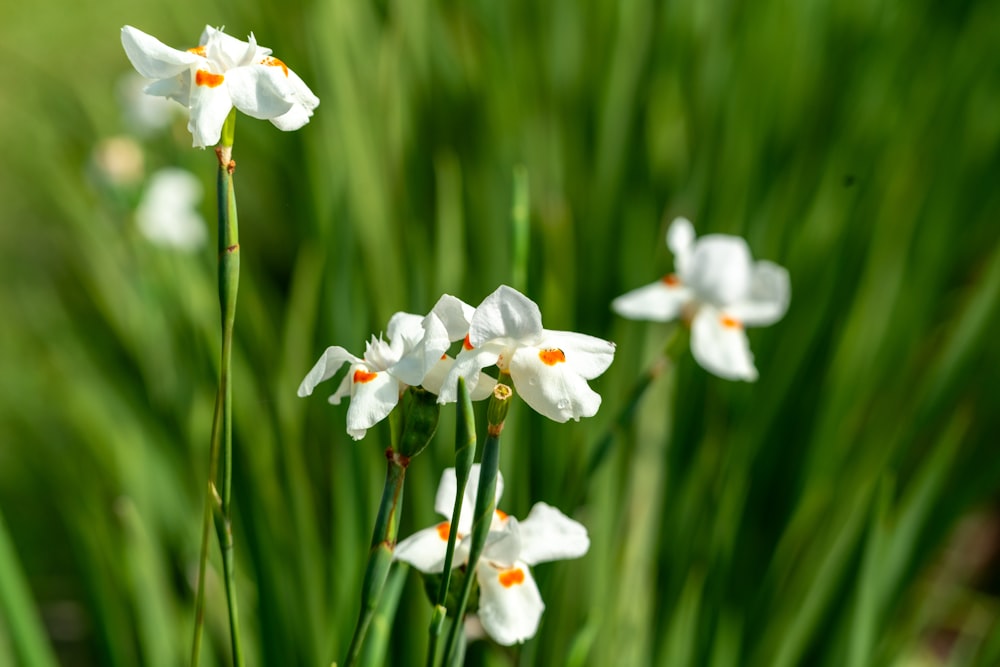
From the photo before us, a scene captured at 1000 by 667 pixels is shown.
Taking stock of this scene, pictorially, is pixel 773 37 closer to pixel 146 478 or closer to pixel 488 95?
pixel 488 95

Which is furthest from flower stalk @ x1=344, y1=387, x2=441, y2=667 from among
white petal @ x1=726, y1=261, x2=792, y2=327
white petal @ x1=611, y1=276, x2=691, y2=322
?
white petal @ x1=726, y1=261, x2=792, y2=327

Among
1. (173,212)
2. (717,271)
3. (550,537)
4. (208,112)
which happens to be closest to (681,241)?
(717,271)

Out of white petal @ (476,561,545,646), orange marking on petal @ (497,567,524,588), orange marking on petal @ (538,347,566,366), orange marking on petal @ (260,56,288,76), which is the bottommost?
white petal @ (476,561,545,646)

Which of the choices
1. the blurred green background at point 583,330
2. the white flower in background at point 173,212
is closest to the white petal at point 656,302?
the blurred green background at point 583,330

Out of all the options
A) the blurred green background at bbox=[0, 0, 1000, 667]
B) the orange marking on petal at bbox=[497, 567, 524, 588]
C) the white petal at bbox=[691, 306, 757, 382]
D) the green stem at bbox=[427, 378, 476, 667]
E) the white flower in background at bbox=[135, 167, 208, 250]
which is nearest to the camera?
the green stem at bbox=[427, 378, 476, 667]

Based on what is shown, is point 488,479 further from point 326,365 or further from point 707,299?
point 707,299

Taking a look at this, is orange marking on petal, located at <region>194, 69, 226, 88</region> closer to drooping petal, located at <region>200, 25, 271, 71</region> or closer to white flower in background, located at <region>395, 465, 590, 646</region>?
drooping petal, located at <region>200, 25, 271, 71</region>

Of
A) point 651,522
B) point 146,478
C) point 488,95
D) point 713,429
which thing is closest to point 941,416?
point 713,429
